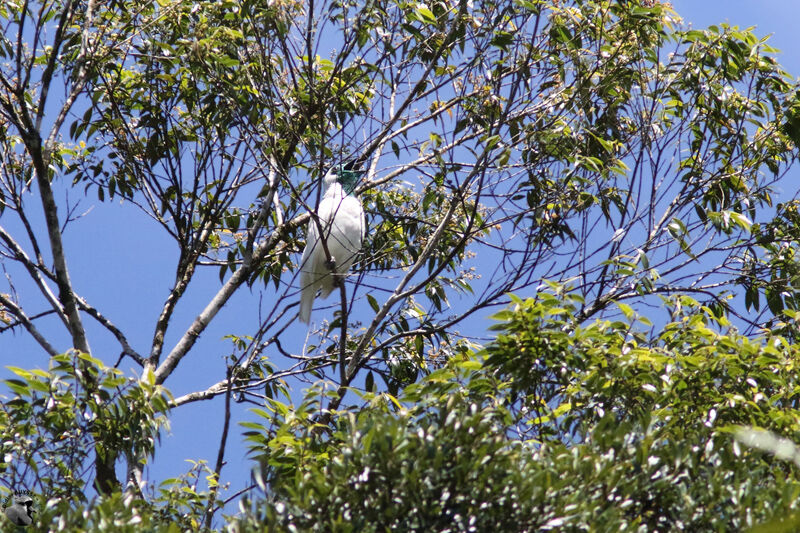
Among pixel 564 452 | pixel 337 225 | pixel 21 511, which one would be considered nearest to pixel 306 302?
pixel 337 225

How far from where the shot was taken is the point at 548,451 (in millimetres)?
2523

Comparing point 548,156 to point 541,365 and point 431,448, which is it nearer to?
point 541,365

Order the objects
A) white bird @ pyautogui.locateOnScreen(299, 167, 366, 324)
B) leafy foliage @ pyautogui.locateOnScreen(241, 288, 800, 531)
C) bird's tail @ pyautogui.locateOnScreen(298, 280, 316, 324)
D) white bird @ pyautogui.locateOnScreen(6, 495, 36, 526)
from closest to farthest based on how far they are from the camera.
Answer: leafy foliage @ pyautogui.locateOnScreen(241, 288, 800, 531) → white bird @ pyautogui.locateOnScreen(6, 495, 36, 526) → white bird @ pyautogui.locateOnScreen(299, 167, 366, 324) → bird's tail @ pyautogui.locateOnScreen(298, 280, 316, 324)

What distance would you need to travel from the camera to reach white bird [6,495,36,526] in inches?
115

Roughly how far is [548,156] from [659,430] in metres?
2.26

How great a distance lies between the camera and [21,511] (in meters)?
2.97

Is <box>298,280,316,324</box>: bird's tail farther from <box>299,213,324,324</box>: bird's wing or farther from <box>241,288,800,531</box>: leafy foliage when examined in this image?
<box>241,288,800,531</box>: leafy foliage

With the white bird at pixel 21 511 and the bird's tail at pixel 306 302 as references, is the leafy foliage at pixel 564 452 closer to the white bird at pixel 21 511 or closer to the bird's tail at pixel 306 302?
the white bird at pixel 21 511

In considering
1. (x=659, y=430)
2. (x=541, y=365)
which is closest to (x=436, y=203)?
(x=541, y=365)

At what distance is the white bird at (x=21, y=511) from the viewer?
115 inches

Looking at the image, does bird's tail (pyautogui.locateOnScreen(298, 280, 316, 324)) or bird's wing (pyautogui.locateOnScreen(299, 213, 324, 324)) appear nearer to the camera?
bird's wing (pyautogui.locateOnScreen(299, 213, 324, 324))

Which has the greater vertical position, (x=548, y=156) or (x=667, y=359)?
(x=548, y=156)

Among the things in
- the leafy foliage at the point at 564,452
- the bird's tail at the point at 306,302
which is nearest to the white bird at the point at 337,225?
the bird's tail at the point at 306,302

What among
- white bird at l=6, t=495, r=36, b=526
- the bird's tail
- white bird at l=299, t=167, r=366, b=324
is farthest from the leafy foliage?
the bird's tail
